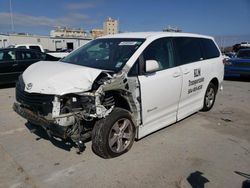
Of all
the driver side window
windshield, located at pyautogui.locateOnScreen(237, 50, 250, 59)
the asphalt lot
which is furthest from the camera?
windshield, located at pyautogui.locateOnScreen(237, 50, 250, 59)

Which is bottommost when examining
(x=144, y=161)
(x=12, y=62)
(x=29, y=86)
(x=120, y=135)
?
(x=144, y=161)

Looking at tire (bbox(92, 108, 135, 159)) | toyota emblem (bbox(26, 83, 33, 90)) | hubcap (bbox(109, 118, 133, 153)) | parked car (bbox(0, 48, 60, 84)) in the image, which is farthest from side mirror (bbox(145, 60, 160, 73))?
parked car (bbox(0, 48, 60, 84))

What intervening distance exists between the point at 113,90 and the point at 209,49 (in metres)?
3.39

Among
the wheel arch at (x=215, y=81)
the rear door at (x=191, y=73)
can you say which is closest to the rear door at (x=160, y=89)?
the rear door at (x=191, y=73)

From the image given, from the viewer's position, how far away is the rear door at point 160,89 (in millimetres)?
4051

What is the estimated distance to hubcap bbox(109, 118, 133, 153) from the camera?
3.78 metres

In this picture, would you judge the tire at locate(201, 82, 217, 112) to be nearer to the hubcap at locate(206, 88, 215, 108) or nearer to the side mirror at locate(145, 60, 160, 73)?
the hubcap at locate(206, 88, 215, 108)

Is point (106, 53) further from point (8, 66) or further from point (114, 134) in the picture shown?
point (8, 66)

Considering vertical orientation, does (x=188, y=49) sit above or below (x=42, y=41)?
below

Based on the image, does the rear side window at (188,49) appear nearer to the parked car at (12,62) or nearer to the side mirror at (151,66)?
the side mirror at (151,66)

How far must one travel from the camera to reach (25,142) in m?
4.41

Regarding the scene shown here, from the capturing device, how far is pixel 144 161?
12.3 feet

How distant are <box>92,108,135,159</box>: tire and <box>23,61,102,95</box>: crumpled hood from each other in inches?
22.9

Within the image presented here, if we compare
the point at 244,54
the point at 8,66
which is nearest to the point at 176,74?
the point at 8,66
